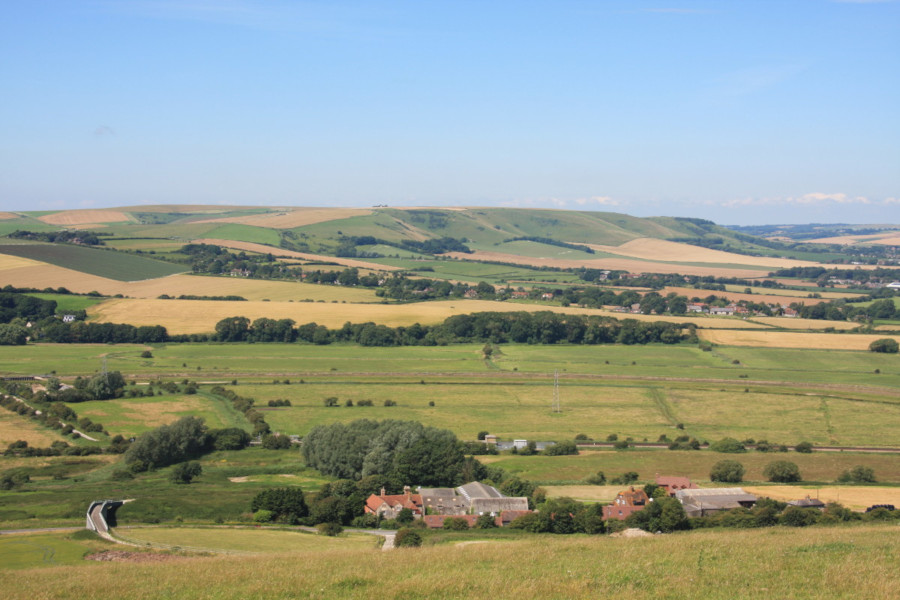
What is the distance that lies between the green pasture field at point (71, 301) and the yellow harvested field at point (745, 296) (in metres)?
88.7

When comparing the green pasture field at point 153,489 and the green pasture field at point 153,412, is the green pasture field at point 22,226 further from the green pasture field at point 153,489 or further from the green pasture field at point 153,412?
the green pasture field at point 153,489

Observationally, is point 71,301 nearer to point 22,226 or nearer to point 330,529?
point 330,529

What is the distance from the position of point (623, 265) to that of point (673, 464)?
145494 millimetres

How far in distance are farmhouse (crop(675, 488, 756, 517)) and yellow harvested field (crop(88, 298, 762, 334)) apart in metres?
63.9

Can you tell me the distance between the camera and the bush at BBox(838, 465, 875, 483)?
140 ft

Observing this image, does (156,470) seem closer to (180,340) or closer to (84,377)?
(84,377)

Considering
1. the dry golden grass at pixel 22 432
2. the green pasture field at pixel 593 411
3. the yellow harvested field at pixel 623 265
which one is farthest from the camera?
the yellow harvested field at pixel 623 265

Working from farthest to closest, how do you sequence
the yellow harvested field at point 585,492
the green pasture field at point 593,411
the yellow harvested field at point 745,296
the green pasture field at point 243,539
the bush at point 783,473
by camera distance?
the yellow harvested field at point 745,296, the green pasture field at point 593,411, the bush at point 783,473, the yellow harvested field at point 585,492, the green pasture field at point 243,539

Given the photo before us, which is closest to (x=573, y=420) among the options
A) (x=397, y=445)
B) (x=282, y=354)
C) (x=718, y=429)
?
(x=718, y=429)

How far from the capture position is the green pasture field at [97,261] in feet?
416

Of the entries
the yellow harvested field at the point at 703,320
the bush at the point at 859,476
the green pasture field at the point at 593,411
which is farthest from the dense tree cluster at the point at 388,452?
the yellow harvested field at the point at 703,320

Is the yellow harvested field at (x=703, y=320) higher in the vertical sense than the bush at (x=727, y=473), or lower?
higher

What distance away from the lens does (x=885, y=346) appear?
283 feet

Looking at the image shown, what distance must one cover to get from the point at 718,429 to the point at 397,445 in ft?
78.8
